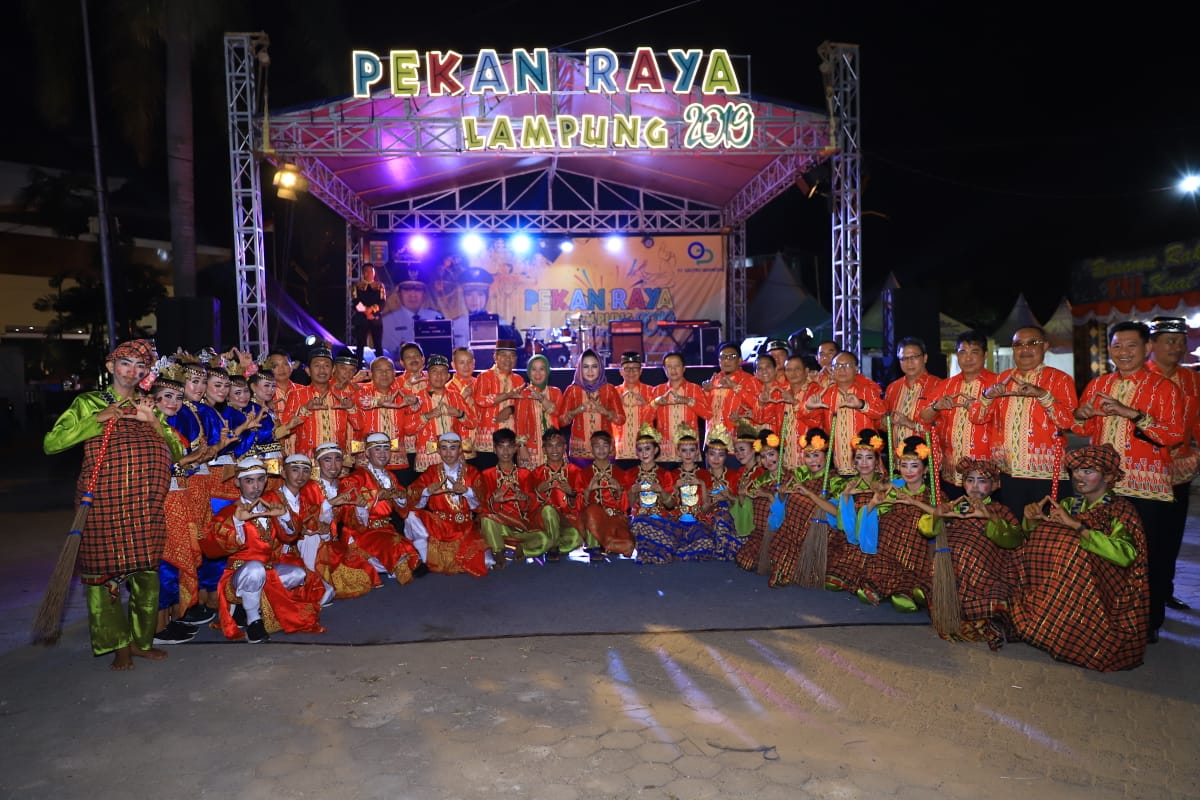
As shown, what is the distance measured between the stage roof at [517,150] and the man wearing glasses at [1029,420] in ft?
22.4

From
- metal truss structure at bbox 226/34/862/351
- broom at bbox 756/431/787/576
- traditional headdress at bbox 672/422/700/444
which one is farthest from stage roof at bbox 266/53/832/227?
broom at bbox 756/431/787/576

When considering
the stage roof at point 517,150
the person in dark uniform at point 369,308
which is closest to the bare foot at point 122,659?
the stage roof at point 517,150

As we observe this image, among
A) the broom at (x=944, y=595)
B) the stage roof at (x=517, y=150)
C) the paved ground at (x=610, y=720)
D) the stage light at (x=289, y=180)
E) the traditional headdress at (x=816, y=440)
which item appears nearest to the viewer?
the paved ground at (x=610, y=720)

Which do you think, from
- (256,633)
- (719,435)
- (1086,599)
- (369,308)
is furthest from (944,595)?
(369,308)

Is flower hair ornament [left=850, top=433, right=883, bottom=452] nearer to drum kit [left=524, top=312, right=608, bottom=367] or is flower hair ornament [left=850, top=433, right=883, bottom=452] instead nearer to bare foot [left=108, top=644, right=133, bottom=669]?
bare foot [left=108, top=644, right=133, bottom=669]

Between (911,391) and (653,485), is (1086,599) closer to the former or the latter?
(911,391)

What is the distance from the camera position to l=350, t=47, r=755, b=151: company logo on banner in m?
10.8

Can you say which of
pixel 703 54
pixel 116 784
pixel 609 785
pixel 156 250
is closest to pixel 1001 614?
pixel 609 785

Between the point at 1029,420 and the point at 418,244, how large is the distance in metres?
13.5

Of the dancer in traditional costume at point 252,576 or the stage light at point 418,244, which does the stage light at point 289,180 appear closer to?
the stage light at point 418,244

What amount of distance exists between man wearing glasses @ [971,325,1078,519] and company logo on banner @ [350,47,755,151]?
6871mm

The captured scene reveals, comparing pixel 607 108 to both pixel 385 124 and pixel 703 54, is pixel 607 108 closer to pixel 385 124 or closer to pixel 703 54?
pixel 703 54

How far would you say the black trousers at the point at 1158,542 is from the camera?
4.44 metres

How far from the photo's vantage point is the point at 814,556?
17.6 ft
